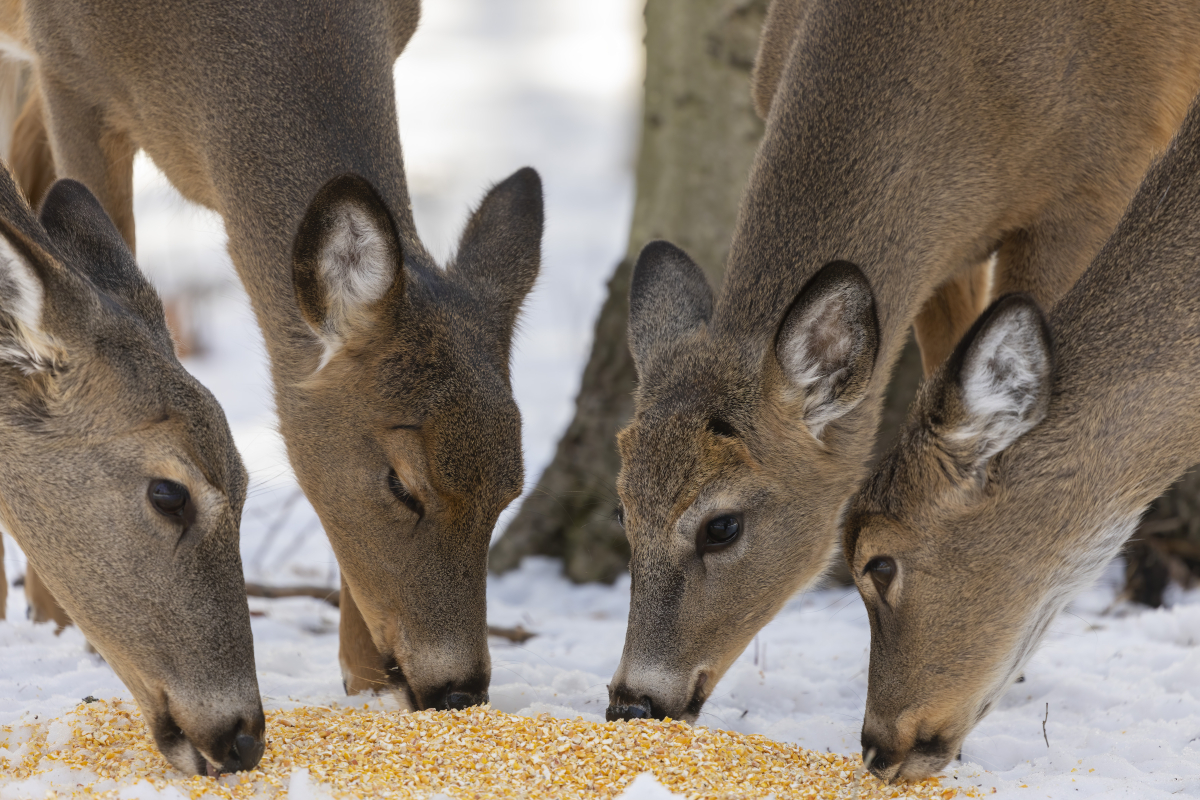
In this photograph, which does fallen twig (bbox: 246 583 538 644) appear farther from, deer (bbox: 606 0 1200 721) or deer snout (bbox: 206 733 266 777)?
deer snout (bbox: 206 733 266 777)

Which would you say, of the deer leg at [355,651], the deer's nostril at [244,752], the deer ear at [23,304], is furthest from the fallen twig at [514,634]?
the deer ear at [23,304]

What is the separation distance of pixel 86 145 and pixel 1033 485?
15.4 feet

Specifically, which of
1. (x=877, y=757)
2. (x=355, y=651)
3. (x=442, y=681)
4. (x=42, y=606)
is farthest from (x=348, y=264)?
(x=42, y=606)

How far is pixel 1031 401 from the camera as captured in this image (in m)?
4.71

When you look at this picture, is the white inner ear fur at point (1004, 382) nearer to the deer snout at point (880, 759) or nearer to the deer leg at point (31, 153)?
the deer snout at point (880, 759)

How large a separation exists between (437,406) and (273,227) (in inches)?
48.6

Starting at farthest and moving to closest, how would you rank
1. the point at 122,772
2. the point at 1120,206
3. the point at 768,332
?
the point at 1120,206 < the point at 768,332 < the point at 122,772

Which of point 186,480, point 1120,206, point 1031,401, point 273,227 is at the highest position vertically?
point 1120,206

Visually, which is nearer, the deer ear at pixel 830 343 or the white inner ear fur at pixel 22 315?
the white inner ear fur at pixel 22 315

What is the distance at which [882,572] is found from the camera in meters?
5.03

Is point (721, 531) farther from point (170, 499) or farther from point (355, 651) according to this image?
point (170, 499)

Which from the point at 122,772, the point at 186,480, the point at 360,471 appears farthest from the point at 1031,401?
the point at 122,772

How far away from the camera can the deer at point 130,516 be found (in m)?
4.55

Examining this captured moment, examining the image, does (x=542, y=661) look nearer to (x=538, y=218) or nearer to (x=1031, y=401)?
(x=538, y=218)
